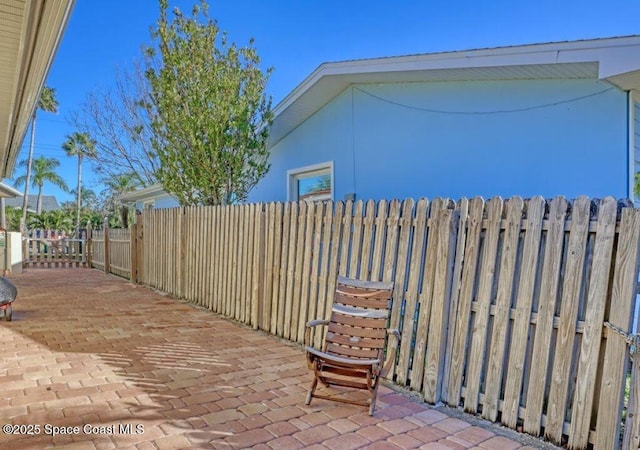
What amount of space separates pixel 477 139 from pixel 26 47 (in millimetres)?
5681

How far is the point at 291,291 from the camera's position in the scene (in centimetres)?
574

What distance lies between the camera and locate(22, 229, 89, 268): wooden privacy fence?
15430 millimetres

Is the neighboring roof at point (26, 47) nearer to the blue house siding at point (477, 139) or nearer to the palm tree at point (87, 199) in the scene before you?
the blue house siding at point (477, 139)

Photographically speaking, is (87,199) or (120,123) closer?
(120,123)

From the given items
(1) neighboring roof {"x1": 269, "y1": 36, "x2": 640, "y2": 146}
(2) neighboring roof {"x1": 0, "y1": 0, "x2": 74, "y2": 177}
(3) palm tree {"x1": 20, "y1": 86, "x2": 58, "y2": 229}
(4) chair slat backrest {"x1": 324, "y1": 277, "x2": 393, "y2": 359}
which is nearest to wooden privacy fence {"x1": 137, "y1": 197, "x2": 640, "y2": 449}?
(4) chair slat backrest {"x1": 324, "y1": 277, "x2": 393, "y2": 359}

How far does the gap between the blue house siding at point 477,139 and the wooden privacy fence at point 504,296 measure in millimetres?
1974

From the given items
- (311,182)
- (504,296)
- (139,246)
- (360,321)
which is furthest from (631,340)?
(139,246)

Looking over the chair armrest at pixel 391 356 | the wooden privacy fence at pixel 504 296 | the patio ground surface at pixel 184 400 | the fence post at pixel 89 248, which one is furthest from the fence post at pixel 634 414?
the fence post at pixel 89 248

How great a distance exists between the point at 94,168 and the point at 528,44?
14930mm

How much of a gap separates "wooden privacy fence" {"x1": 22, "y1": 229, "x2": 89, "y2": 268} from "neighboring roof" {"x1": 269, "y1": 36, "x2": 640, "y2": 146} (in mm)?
12397

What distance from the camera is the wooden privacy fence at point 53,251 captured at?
15.4 meters

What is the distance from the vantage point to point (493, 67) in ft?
17.0

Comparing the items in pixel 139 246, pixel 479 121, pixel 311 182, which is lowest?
pixel 139 246

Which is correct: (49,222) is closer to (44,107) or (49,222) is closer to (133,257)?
(44,107)
